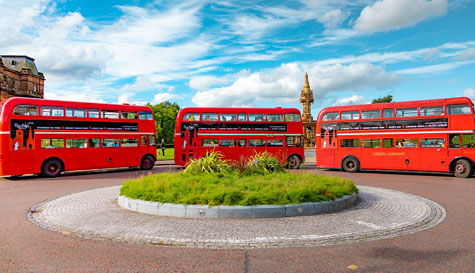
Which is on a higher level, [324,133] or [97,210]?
[324,133]

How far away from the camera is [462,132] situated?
16047mm

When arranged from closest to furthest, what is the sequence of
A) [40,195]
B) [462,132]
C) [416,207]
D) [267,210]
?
[267,210]
[416,207]
[40,195]
[462,132]

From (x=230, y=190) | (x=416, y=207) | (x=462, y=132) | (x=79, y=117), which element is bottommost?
(x=416, y=207)

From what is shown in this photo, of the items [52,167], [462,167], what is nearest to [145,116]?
[52,167]

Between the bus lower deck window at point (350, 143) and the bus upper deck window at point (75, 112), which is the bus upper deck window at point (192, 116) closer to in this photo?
the bus upper deck window at point (75, 112)

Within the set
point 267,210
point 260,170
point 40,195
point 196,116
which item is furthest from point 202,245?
point 196,116

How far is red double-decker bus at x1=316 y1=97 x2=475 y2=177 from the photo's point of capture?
16219mm

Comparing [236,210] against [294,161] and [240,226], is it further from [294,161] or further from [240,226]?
[294,161]

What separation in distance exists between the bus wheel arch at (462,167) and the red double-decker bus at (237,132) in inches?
332

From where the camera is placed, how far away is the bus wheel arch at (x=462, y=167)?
52.7ft

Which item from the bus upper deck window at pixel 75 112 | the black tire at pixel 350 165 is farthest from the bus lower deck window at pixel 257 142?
the bus upper deck window at pixel 75 112

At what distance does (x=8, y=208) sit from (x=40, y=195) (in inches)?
87.0

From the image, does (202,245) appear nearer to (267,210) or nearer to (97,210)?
(267,210)

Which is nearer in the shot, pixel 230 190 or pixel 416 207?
pixel 230 190
